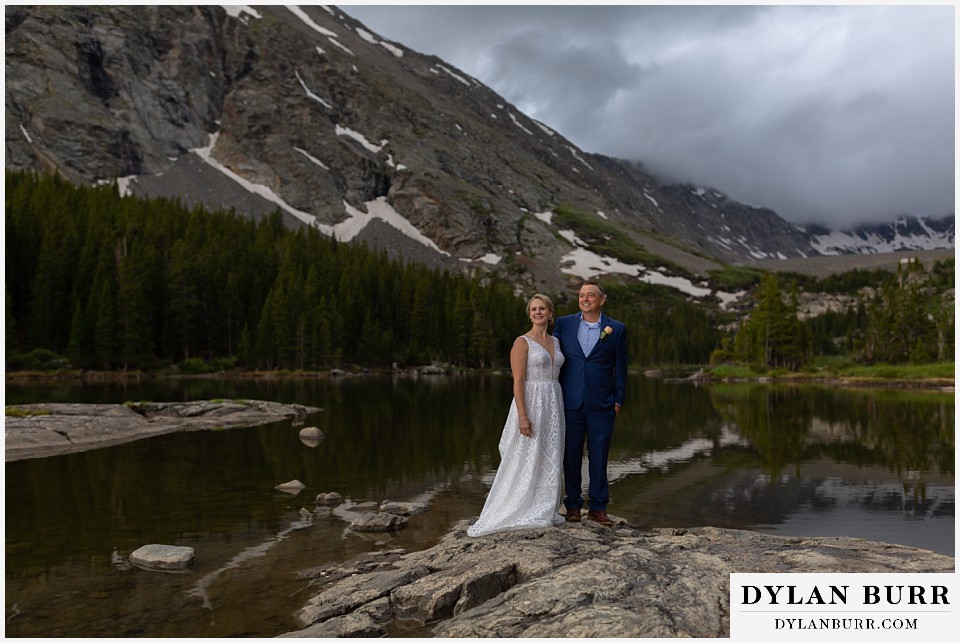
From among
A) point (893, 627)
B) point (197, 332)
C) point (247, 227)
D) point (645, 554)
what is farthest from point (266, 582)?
point (247, 227)

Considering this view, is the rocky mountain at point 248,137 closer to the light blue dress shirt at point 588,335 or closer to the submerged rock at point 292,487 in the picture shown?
the submerged rock at point 292,487

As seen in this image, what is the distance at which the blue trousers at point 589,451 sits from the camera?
8695 mm

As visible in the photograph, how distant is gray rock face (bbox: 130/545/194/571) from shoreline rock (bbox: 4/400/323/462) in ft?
35.5

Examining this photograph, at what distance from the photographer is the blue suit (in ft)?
28.6

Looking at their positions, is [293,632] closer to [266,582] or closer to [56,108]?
[266,582]

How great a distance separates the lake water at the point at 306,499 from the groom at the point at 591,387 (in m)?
2.21

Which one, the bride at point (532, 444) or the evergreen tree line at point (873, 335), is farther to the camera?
the evergreen tree line at point (873, 335)

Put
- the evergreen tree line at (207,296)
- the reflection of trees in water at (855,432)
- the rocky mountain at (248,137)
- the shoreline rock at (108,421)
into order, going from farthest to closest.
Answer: the rocky mountain at (248,137)
the evergreen tree line at (207,296)
the shoreline rock at (108,421)
the reflection of trees in water at (855,432)

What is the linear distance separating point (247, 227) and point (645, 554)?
351ft

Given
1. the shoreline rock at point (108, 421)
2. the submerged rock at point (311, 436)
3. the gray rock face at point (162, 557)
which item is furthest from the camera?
the submerged rock at point (311, 436)

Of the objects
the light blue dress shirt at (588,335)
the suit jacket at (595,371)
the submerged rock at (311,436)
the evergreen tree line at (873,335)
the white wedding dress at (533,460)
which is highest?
the evergreen tree line at (873,335)

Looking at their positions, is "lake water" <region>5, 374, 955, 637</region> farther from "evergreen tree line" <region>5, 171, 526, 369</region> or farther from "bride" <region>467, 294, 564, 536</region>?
"evergreen tree line" <region>5, 171, 526, 369</region>

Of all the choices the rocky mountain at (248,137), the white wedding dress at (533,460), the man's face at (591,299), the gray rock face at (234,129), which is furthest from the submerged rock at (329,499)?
the gray rock face at (234,129)

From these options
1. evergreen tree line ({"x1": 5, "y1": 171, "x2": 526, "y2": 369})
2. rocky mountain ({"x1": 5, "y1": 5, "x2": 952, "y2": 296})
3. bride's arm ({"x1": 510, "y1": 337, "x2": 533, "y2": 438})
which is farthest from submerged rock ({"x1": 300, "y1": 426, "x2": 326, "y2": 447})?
rocky mountain ({"x1": 5, "y1": 5, "x2": 952, "y2": 296})
